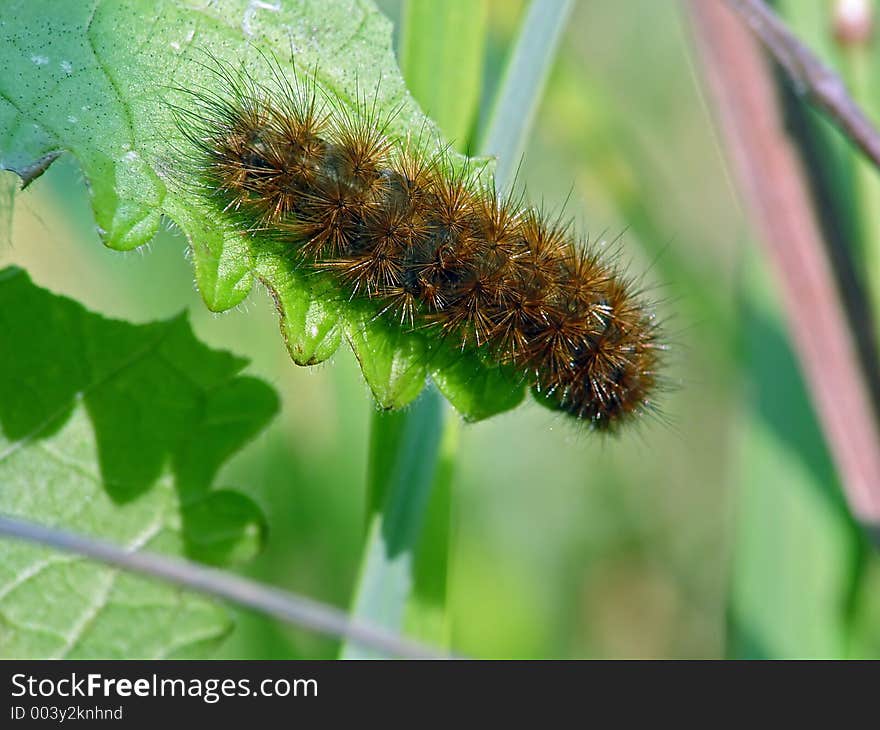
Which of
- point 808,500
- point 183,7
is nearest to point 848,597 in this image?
point 808,500

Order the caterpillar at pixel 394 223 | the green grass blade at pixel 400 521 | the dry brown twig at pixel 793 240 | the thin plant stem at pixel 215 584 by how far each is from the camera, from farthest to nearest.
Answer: the dry brown twig at pixel 793 240 < the green grass blade at pixel 400 521 < the caterpillar at pixel 394 223 < the thin plant stem at pixel 215 584

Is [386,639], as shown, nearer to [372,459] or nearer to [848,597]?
[372,459]

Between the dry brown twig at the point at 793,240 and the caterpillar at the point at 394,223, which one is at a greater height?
the dry brown twig at the point at 793,240

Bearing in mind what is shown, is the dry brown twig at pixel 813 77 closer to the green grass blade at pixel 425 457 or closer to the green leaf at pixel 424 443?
the green grass blade at pixel 425 457

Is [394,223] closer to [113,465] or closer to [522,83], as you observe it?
[522,83]

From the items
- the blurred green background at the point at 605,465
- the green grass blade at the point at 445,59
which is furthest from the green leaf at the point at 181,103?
the blurred green background at the point at 605,465

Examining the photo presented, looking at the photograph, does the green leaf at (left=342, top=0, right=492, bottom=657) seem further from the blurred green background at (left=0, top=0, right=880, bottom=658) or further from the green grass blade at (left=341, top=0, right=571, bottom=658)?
the blurred green background at (left=0, top=0, right=880, bottom=658)
